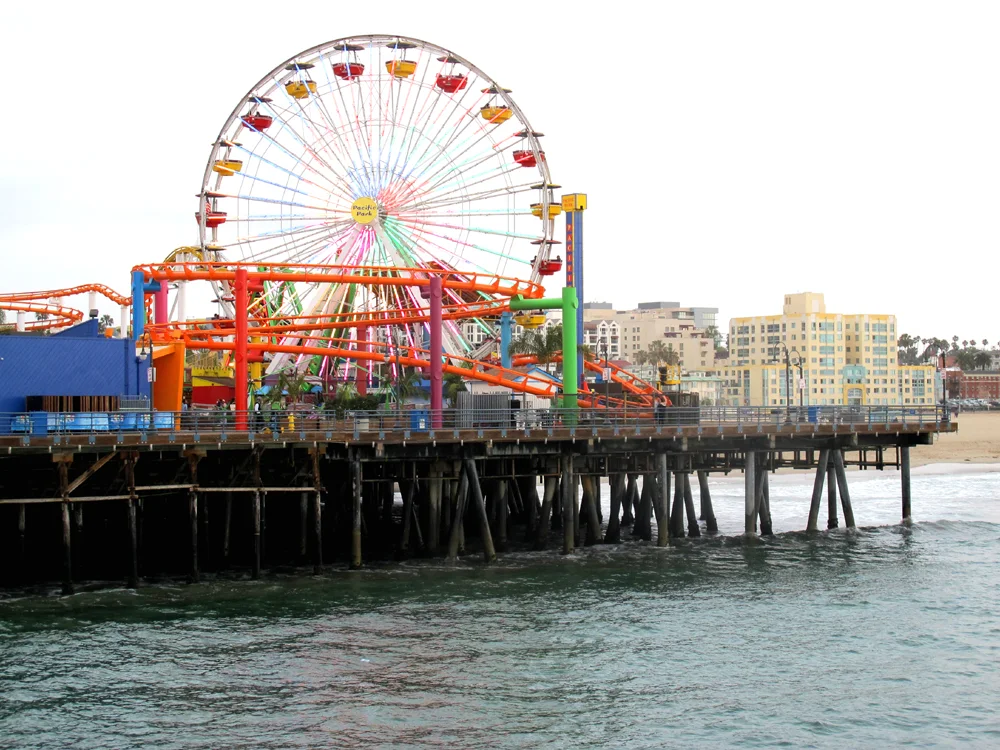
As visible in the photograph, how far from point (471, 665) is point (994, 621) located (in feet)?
50.5

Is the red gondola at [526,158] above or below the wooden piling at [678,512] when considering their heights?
above

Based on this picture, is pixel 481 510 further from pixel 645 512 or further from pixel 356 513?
pixel 645 512

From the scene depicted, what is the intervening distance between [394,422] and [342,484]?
5.01m

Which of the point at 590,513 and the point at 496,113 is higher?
the point at 496,113

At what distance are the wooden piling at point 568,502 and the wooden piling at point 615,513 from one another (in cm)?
363

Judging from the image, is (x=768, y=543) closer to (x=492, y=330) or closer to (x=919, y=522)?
(x=919, y=522)

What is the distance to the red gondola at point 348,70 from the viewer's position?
6900 cm

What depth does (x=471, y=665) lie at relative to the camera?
102 ft

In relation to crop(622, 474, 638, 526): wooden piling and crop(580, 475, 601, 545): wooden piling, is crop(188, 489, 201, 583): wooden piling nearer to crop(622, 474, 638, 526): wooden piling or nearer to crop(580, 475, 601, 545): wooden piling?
crop(580, 475, 601, 545): wooden piling

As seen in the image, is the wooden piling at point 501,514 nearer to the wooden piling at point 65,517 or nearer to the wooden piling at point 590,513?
the wooden piling at point 590,513

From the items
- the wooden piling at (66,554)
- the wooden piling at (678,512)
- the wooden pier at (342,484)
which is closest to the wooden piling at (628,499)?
the wooden pier at (342,484)

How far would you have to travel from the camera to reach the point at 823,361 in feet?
520

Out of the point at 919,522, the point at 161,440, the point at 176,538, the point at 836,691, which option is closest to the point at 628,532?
the point at 919,522

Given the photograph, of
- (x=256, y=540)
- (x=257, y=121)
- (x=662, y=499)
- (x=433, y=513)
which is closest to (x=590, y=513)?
(x=662, y=499)
